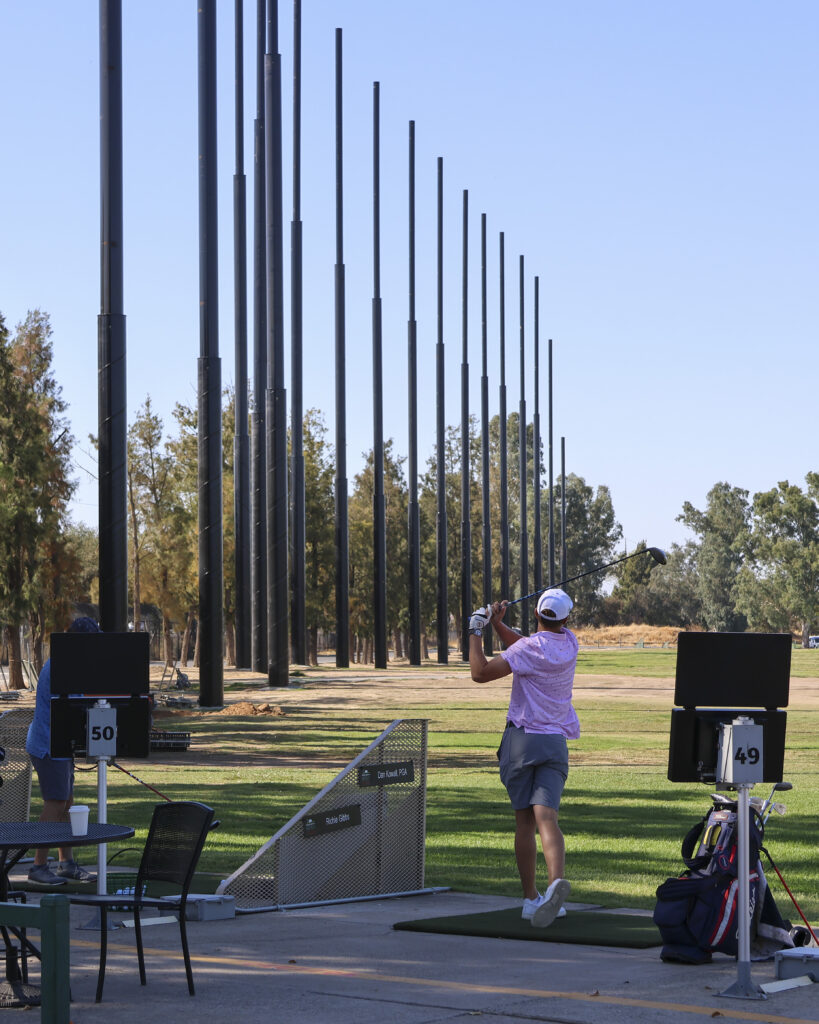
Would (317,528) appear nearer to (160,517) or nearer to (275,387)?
(160,517)

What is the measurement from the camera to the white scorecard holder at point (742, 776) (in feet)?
24.9

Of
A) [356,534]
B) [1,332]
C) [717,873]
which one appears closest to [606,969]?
[717,873]

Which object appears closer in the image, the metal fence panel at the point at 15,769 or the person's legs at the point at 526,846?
the person's legs at the point at 526,846

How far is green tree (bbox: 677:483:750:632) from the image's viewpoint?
6718 inches

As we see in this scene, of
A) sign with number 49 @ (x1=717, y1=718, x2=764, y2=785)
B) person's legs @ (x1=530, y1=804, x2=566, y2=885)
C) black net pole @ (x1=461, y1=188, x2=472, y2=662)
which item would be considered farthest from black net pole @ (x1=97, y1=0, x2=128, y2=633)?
black net pole @ (x1=461, y1=188, x2=472, y2=662)

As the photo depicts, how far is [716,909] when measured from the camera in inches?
328

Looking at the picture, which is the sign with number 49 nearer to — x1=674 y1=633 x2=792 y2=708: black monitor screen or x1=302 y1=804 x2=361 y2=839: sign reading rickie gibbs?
x1=674 y1=633 x2=792 y2=708: black monitor screen

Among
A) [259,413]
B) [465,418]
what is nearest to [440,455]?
[465,418]

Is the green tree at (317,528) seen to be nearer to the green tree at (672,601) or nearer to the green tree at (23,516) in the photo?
the green tree at (23,516)

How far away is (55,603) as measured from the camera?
53.8m

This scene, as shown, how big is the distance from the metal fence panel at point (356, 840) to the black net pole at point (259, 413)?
39.0 meters

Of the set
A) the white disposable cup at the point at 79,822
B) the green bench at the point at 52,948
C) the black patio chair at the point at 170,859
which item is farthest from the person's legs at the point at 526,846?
the green bench at the point at 52,948

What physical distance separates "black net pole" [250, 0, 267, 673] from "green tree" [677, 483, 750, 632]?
114 meters

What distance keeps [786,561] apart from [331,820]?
14844cm
